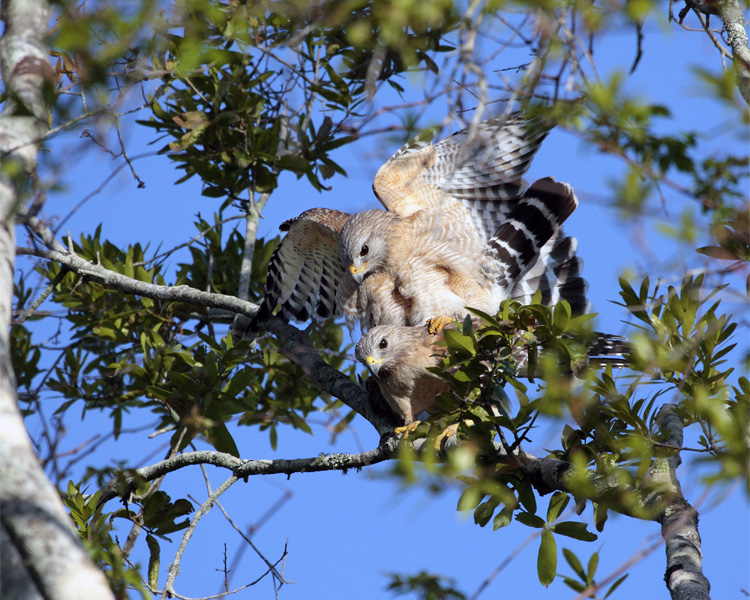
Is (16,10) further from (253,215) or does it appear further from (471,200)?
(471,200)

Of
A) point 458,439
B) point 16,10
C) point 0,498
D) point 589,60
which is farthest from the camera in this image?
point 458,439

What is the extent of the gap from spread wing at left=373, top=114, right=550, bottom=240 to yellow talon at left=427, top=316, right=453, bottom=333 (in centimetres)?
87

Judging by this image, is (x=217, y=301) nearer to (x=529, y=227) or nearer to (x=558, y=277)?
(x=529, y=227)

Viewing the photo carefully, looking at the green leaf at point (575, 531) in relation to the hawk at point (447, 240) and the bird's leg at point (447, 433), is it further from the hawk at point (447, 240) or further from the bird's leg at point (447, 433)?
the hawk at point (447, 240)

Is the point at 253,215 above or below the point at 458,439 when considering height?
above

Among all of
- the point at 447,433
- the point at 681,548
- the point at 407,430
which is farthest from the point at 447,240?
the point at 681,548

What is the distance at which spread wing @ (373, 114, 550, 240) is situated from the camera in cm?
470

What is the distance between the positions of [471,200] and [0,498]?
148 inches

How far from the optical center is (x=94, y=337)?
4762mm

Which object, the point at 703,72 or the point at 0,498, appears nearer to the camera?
the point at 0,498

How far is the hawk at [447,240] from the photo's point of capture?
171 inches

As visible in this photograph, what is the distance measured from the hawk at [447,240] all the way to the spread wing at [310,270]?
0.04 ft

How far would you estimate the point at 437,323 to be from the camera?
4078mm

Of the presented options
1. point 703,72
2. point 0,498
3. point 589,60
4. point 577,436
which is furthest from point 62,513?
point 577,436
